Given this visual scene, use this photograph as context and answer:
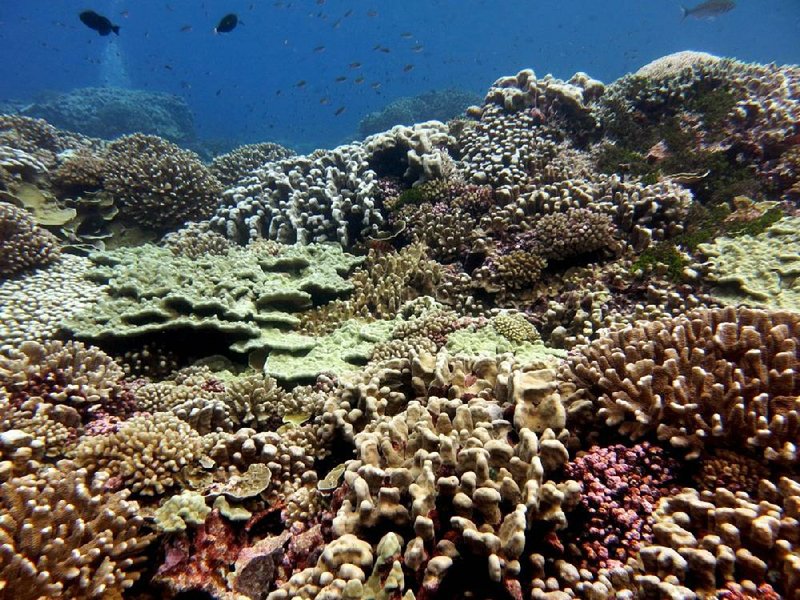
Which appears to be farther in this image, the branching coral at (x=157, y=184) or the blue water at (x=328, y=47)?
the blue water at (x=328, y=47)

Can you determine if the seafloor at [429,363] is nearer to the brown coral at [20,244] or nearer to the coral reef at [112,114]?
the brown coral at [20,244]

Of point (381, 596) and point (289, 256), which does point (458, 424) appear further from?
point (289, 256)

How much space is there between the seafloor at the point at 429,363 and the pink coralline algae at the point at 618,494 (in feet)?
0.05

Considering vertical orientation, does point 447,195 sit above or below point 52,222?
below

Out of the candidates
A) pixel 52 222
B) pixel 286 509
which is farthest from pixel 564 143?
pixel 52 222

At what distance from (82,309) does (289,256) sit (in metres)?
3.11

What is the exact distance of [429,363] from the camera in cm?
411

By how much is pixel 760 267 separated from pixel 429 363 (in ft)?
16.1

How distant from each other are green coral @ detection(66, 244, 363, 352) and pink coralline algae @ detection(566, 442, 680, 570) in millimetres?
3957

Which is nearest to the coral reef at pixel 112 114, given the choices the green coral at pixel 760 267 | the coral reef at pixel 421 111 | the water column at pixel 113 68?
the coral reef at pixel 421 111

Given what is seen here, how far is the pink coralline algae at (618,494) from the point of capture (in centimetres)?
249

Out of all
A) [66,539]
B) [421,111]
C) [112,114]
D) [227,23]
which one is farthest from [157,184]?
[112,114]

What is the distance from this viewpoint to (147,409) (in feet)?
14.9

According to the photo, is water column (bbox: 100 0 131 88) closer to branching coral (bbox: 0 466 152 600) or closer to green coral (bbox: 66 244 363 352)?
green coral (bbox: 66 244 363 352)
